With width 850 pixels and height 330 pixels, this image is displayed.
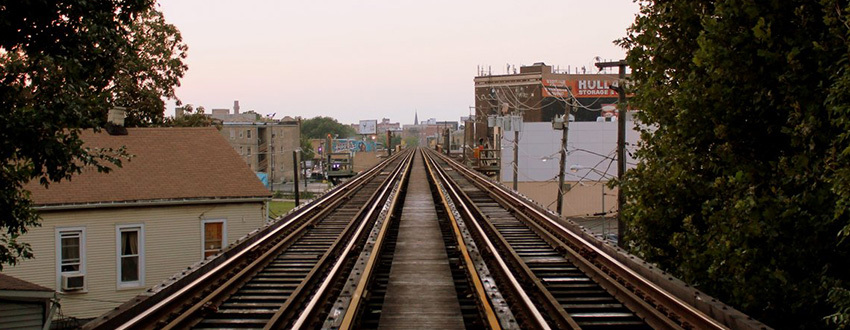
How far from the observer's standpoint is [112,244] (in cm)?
1925

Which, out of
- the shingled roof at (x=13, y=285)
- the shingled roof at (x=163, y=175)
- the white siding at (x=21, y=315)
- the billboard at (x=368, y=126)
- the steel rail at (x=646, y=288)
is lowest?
the white siding at (x=21, y=315)

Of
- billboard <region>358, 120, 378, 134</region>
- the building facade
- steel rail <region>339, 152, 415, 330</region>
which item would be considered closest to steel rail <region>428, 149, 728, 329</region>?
steel rail <region>339, 152, 415, 330</region>

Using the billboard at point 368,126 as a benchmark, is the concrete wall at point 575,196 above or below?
below

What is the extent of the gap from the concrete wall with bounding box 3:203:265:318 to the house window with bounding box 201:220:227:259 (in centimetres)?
15

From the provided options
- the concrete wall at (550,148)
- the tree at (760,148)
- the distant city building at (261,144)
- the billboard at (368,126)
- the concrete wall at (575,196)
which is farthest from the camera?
the billboard at (368,126)

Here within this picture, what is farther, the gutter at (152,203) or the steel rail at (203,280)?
the gutter at (152,203)

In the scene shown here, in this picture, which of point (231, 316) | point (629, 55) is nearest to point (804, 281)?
point (629, 55)

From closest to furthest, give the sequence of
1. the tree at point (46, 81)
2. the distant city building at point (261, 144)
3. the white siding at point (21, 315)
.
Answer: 1. the tree at point (46, 81)
2. the white siding at point (21, 315)
3. the distant city building at point (261, 144)

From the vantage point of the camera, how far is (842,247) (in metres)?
7.15

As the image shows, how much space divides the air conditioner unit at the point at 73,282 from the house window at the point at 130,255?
3.37 feet

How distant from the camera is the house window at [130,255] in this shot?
19.4 metres

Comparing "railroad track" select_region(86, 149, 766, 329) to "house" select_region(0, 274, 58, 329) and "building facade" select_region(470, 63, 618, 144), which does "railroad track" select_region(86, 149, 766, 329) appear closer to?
"house" select_region(0, 274, 58, 329)

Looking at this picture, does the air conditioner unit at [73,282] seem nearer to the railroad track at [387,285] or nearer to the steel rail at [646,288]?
the railroad track at [387,285]

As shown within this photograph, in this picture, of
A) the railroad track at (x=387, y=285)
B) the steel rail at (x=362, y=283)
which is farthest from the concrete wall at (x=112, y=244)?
the steel rail at (x=362, y=283)
